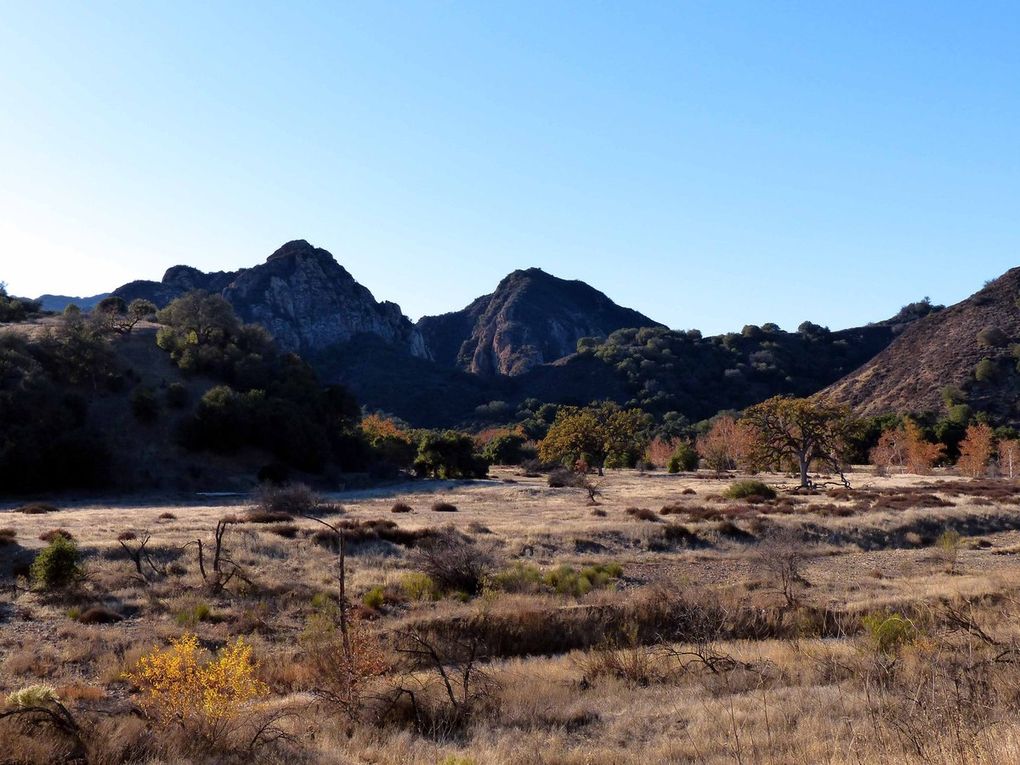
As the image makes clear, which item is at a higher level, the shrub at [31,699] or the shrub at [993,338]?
the shrub at [993,338]

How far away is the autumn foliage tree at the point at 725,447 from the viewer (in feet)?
242

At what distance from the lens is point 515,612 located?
52.1 ft

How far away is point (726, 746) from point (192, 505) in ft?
135

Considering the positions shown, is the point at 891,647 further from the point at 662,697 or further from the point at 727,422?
the point at 727,422

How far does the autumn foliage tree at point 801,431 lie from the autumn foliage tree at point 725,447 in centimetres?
1642

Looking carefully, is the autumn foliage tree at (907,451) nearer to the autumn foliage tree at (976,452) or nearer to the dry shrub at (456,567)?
the autumn foliage tree at (976,452)

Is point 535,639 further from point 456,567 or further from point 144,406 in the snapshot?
point 144,406

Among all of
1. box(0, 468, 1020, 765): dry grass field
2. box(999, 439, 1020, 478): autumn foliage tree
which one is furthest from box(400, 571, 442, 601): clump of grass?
box(999, 439, 1020, 478): autumn foliage tree

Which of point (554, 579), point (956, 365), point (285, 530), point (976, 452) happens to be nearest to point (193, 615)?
point (554, 579)

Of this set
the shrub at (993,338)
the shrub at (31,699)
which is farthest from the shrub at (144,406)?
the shrub at (993,338)

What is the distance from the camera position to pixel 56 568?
18141 mm

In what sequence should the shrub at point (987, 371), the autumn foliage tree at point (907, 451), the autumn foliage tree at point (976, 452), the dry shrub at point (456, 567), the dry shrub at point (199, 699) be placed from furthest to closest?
the shrub at point (987, 371) → the autumn foliage tree at point (907, 451) → the autumn foliage tree at point (976, 452) → the dry shrub at point (456, 567) → the dry shrub at point (199, 699)

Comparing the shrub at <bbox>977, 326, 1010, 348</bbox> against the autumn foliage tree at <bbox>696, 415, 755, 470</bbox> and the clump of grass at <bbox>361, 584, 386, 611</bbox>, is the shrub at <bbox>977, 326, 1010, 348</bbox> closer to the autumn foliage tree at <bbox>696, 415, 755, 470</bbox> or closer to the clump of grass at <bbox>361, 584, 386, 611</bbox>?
the autumn foliage tree at <bbox>696, 415, 755, 470</bbox>

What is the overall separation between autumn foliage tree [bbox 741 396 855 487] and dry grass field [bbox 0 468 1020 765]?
17288mm
